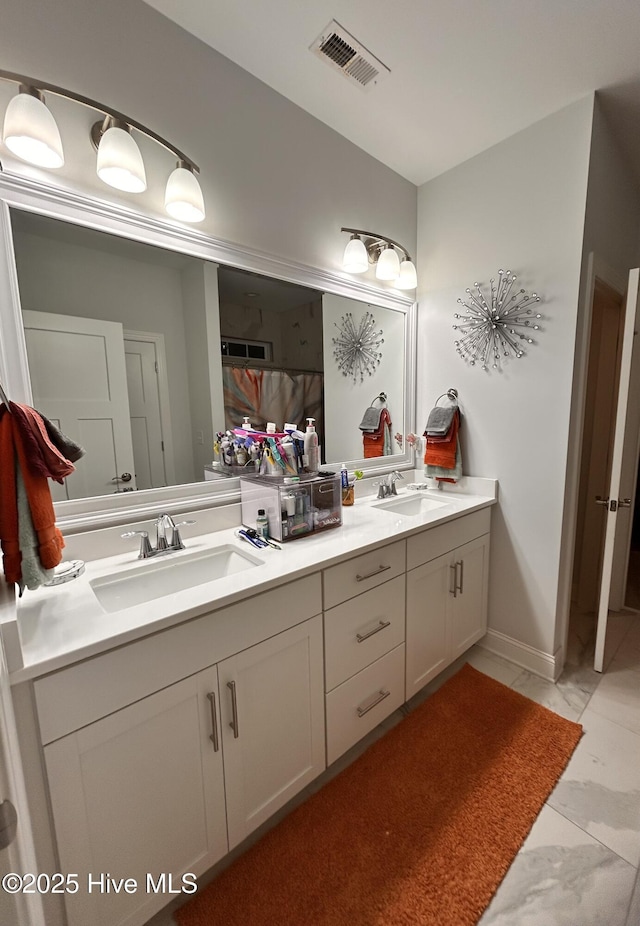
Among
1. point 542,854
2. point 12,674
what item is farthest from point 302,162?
point 542,854

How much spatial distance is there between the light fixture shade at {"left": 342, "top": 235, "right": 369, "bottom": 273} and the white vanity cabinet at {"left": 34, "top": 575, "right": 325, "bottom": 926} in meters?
1.48

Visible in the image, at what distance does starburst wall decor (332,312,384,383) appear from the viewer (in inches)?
76.5

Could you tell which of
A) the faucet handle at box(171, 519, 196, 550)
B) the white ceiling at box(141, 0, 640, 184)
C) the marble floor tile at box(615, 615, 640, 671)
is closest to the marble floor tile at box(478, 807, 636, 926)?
the marble floor tile at box(615, 615, 640, 671)

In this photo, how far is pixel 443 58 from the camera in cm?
138

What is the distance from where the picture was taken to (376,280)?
2.00 meters

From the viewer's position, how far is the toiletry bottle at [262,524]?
142 cm

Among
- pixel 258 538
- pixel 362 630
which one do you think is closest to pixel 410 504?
pixel 362 630

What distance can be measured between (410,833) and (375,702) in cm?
36

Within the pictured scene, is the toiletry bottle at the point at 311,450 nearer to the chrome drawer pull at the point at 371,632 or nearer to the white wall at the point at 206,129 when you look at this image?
the chrome drawer pull at the point at 371,632

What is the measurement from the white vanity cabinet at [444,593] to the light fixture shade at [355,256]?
1.28 meters

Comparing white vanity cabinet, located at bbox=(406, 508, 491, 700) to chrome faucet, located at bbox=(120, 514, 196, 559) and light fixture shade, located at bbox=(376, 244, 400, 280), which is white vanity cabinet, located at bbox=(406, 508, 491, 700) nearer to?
chrome faucet, located at bbox=(120, 514, 196, 559)

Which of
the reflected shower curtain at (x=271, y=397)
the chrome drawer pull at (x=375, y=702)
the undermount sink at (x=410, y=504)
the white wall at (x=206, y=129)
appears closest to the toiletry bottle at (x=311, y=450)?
the reflected shower curtain at (x=271, y=397)

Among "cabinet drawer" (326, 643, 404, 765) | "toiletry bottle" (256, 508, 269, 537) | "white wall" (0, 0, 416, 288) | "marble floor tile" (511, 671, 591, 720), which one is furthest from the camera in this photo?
"marble floor tile" (511, 671, 591, 720)

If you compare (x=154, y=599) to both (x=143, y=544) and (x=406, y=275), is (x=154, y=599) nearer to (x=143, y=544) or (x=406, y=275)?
(x=143, y=544)
